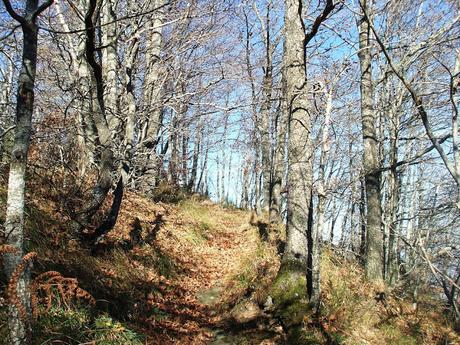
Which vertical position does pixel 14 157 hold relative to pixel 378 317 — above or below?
above

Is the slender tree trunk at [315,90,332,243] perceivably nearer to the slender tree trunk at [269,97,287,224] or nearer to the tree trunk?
the tree trunk

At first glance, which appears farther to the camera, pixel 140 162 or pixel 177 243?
pixel 140 162

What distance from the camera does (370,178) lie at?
8.45 meters

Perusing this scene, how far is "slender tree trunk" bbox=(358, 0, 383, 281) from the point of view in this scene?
794 cm

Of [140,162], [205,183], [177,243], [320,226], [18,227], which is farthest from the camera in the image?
[205,183]

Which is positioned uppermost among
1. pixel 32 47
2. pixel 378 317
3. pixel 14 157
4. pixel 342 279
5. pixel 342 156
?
pixel 342 156

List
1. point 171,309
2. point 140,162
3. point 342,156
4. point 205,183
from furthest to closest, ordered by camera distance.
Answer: point 205,183 → point 342,156 → point 140,162 → point 171,309

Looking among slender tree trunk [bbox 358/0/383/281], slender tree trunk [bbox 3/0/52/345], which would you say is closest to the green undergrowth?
slender tree trunk [bbox 3/0/52/345]

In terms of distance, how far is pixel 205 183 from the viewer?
31.0 m

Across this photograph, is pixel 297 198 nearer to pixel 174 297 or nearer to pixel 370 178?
pixel 370 178

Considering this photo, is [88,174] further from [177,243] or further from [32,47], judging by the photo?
[32,47]

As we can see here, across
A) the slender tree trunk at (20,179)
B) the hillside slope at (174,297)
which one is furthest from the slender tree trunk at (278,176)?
the slender tree trunk at (20,179)

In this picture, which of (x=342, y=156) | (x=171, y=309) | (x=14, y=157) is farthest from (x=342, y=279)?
(x=342, y=156)

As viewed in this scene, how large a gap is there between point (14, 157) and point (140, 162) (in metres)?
7.10
